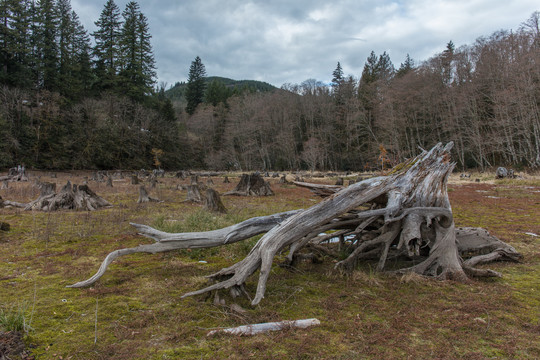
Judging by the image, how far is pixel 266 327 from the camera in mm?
2824

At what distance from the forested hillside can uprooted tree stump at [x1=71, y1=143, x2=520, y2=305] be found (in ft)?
60.3

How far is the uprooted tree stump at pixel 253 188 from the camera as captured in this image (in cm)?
1581

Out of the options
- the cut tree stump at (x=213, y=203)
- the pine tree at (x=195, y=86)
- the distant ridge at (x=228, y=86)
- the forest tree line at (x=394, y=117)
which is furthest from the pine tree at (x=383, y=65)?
the cut tree stump at (x=213, y=203)

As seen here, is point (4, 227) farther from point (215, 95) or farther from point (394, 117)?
point (215, 95)

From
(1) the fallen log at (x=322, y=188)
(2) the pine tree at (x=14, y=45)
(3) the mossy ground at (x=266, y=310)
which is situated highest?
(2) the pine tree at (x=14, y=45)

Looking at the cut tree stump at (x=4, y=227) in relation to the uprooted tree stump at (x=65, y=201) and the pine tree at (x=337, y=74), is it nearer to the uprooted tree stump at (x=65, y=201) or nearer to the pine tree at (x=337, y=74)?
the uprooted tree stump at (x=65, y=201)

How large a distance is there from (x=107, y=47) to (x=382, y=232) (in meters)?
63.1

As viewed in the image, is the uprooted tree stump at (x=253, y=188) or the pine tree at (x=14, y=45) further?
the pine tree at (x=14, y=45)

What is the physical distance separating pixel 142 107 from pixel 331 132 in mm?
33693

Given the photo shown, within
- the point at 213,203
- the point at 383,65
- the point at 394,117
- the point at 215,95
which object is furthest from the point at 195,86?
the point at 213,203

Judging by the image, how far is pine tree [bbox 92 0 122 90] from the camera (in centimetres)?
5216

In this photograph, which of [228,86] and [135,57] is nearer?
[135,57]

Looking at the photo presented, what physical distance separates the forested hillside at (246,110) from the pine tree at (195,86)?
1018cm

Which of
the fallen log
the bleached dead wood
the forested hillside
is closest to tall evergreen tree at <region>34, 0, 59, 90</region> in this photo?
the forested hillside
